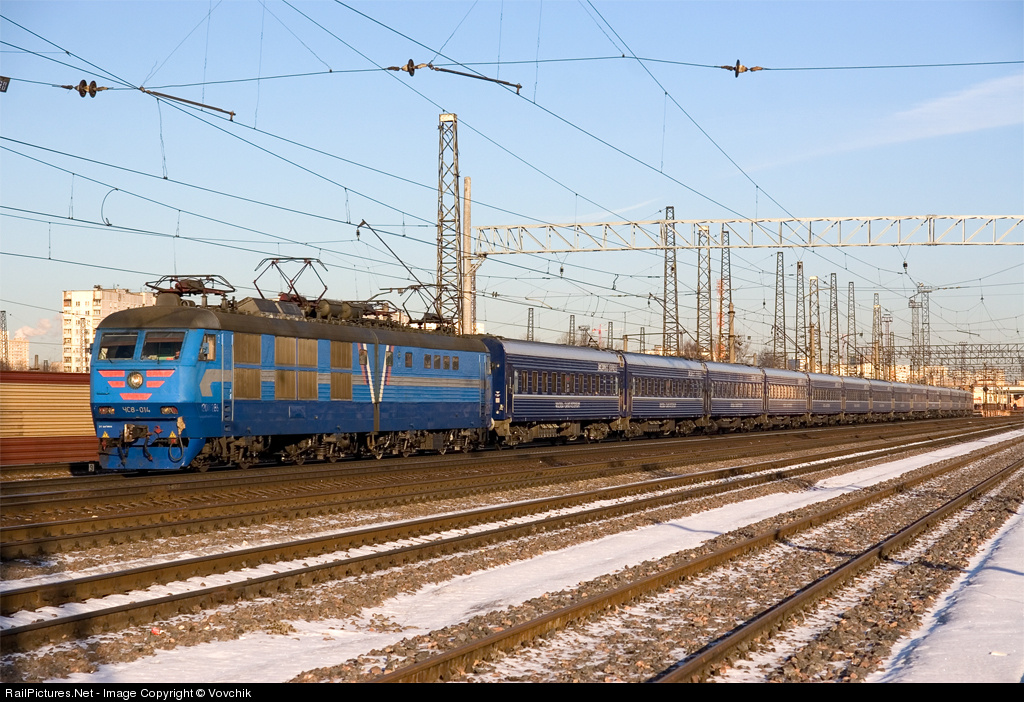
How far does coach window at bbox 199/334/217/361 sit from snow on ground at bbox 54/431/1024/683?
31.9ft

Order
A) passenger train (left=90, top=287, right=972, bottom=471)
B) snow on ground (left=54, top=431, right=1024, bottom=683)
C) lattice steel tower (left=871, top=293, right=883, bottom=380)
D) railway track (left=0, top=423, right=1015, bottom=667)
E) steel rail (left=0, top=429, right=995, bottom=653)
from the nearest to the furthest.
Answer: snow on ground (left=54, top=431, right=1024, bottom=683) → steel rail (left=0, top=429, right=995, bottom=653) → railway track (left=0, top=423, right=1015, bottom=667) → passenger train (left=90, top=287, right=972, bottom=471) → lattice steel tower (left=871, top=293, right=883, bottom=380)

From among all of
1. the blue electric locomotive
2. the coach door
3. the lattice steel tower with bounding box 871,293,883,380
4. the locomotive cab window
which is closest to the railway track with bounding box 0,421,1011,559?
the blue electric locomotive

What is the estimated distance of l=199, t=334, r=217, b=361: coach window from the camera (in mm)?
21797

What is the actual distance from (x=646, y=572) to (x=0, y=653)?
738 centimetres

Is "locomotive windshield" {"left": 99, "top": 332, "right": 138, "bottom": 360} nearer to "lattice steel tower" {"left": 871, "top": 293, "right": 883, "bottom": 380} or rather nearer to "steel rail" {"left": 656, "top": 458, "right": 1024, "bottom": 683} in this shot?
"steel rail" {"left": 656, "top": 458, "right": 1024, "bottom": 683}

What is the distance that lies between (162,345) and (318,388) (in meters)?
4.37

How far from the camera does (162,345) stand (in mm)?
21922

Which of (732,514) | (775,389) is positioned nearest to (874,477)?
(732,514)

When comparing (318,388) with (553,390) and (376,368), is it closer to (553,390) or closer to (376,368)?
(376,368)

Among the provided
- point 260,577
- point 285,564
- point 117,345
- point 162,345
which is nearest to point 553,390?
point 162,345

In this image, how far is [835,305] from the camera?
318 ft

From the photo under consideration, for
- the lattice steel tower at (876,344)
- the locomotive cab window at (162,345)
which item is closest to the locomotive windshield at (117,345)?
the locomotive cab window at (162,345)

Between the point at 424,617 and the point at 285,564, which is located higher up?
the point at 285,564

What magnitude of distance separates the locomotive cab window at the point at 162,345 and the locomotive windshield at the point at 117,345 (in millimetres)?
349
